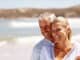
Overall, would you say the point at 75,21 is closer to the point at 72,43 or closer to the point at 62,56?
the point at 72,43

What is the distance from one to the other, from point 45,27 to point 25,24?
14cm

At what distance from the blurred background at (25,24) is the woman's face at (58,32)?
0.20ft

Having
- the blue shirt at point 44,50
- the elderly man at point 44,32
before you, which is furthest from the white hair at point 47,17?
the blue shirt at point 44,50

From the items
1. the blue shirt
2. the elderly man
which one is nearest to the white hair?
the elderly man

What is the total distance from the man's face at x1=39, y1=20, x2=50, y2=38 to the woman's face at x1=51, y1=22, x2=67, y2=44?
35 mm

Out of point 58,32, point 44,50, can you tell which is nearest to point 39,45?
point 44,50

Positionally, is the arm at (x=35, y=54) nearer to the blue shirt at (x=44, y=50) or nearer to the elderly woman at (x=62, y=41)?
the blue shirt at (x=44, y=50)

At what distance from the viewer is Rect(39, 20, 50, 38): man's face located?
55.6 inches

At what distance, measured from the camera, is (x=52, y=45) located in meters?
1.42

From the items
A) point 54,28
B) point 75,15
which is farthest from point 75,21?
point 54,28

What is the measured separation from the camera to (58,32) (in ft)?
4.58

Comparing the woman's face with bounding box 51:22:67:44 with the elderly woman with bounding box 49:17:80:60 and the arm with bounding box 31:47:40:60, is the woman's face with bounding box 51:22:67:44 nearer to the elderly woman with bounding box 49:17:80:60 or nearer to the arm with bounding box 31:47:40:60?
the elderly woman with bounding box 49:17:80:60

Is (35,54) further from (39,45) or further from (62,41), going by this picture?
(62,41)

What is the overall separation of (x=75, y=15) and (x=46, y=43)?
274 millimetres
